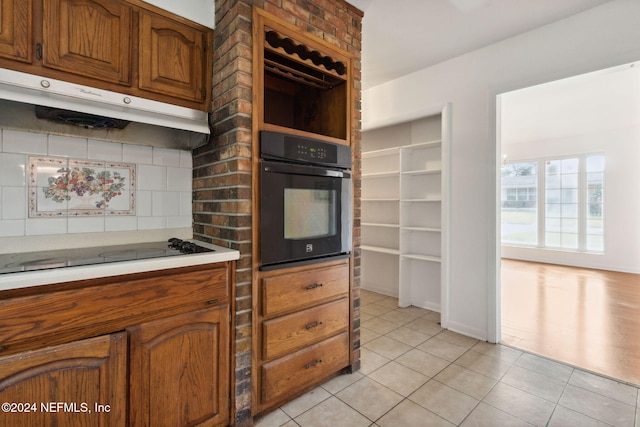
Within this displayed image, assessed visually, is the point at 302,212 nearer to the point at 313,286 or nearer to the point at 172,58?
the point at 313,286

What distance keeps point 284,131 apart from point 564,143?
702 cm

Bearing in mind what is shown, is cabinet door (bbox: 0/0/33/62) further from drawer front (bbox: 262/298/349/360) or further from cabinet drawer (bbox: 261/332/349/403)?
cabinet drawer (bbox: 261/332/349/403)

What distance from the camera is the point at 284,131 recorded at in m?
1.74

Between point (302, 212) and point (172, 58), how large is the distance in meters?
1.17

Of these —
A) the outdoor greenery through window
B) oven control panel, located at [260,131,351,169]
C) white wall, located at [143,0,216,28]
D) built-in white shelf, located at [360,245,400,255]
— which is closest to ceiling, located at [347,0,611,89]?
white wall, located at [143,0,216,28]

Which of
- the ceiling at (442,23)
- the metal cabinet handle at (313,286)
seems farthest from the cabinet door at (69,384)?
the ceiling at (442,23)

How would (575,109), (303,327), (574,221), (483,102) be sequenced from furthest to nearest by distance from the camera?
1. (574,221)
2. (575,109)
3. (483,102)
4. (303,327)

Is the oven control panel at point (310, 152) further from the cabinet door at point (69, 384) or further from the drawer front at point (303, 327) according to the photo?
the cabinet door at point (69, 384)

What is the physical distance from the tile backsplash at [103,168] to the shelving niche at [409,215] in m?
2.46

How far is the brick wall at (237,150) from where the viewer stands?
1.57 metres

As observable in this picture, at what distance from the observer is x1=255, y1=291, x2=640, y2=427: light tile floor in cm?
168

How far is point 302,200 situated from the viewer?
5.91ft

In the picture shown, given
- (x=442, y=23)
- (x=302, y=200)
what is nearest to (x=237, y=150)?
(x=302, y=200)

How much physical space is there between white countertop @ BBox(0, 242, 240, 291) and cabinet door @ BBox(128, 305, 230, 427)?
254 millimetres
